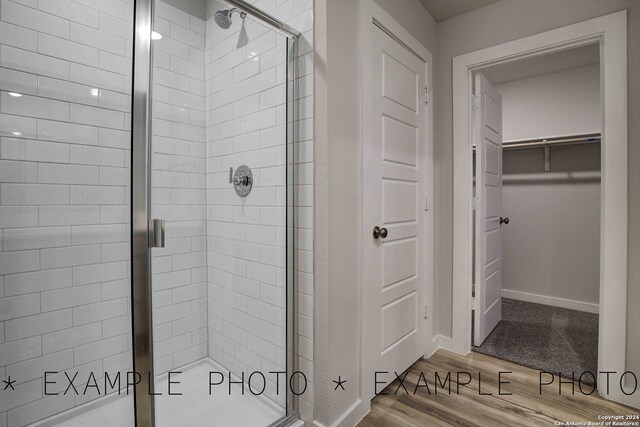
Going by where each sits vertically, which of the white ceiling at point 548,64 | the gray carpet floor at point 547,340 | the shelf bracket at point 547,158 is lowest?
the gray carpet floor at point 547,340

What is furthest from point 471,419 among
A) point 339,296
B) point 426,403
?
point 339,296

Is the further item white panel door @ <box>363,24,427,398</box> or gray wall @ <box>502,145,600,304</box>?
gray wall @ <box>502,145,600,304</box>

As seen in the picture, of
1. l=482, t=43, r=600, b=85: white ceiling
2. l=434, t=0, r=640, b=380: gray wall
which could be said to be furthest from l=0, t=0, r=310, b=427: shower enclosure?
l=482, t=43, r=600, b=85: white ceiling

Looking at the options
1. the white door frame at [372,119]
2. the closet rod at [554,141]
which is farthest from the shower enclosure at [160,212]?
the closet rod at [554,141]

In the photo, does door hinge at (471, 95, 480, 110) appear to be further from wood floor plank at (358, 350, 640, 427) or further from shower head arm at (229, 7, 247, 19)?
wood floor plank at (358, 350, 640, 427)

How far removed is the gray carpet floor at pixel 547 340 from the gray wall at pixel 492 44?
0.43m

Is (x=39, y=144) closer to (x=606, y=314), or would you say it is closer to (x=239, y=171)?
(x=239, y=171)

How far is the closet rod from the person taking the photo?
3.12 metres

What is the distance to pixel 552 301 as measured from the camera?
352 cm

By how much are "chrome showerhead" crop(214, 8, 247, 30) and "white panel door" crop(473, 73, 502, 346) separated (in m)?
1.82

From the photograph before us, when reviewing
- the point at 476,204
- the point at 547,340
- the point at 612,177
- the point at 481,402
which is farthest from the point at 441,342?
the point at 612,177

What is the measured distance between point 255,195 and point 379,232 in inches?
28.1

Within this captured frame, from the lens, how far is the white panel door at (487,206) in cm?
246

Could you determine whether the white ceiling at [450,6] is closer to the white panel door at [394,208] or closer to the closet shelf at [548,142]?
the white panel door at [394,208]
